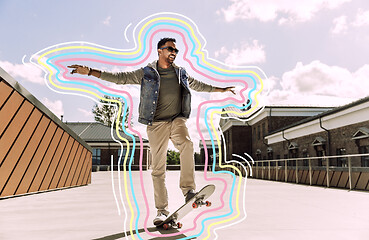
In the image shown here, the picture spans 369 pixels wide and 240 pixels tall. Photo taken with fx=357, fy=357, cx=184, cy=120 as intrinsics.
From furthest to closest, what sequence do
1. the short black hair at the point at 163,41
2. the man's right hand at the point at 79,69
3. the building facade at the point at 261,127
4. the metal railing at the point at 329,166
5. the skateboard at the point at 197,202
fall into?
1. the building facade at the point at 261,127
2. the metal railing at the point at 329,166
3. the short black hair at the point at 163,41
4. the skateboard at the point at 197,202
5. the man's right hand at the point at 79,69

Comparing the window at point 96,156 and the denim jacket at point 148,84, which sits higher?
the window at point 96,156

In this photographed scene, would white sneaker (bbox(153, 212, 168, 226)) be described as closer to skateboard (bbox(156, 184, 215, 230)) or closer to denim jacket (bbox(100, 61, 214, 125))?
skateboard (bbox(156, 184, 215, 230))

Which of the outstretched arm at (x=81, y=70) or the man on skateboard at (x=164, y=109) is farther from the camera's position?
the man on skateboard at (x=164, y=109)

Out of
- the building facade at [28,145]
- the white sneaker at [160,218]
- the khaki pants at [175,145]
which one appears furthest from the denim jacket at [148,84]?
the building facade at [28,145]

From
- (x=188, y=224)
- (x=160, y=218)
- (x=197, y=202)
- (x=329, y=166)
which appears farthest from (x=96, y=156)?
(x=197, y=202)

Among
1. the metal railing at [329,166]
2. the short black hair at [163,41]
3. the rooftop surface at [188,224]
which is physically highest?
the metal railing at [329,166]

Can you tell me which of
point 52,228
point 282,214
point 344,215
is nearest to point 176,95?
point 52,228

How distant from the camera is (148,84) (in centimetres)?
404

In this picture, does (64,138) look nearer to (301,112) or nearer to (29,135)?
(29,135)

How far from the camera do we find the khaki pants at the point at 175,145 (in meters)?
4.03

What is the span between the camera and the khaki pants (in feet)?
13.2

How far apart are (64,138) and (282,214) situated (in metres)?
7.67

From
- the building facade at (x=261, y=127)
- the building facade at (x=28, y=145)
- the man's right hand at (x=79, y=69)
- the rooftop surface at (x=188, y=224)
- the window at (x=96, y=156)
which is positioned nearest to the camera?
the man's right hand at (x=79, y=69)

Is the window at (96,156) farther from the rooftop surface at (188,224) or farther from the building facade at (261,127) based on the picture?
the rooftop surface at (188,224)
